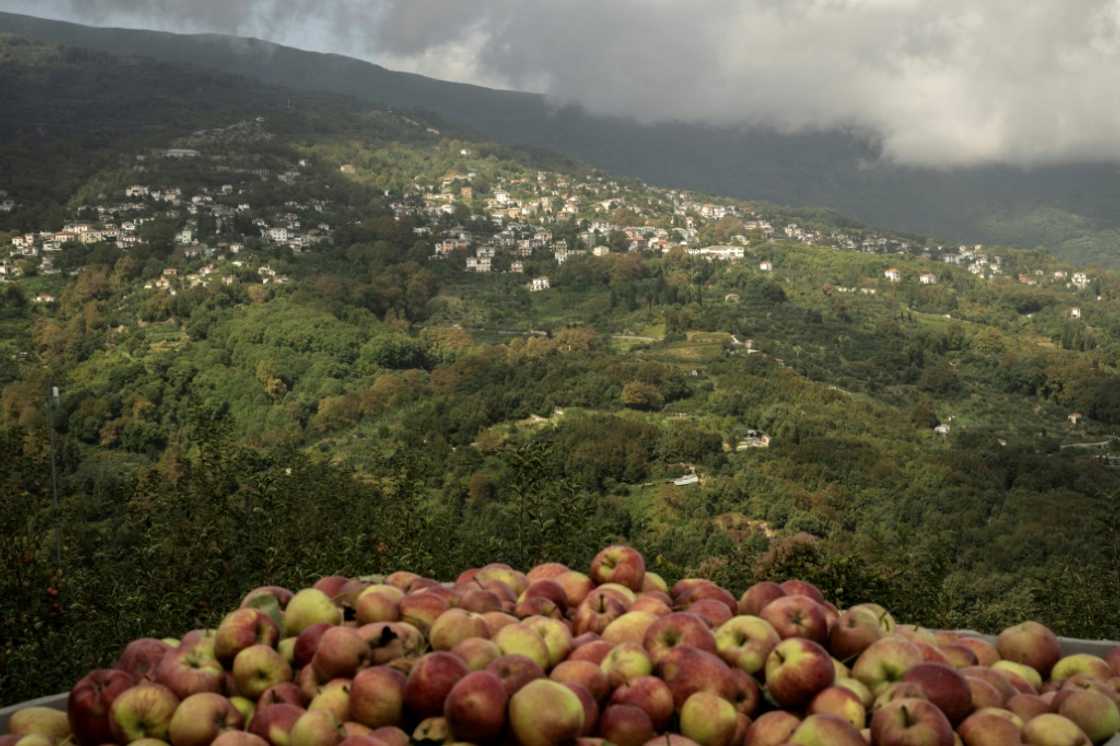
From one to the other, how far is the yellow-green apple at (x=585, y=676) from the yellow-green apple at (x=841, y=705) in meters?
0.50

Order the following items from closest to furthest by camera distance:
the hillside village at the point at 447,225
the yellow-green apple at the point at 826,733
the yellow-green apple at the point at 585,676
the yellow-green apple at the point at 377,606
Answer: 1. the yellow-green apple at the point at 826,733
2. the yellow-green apple at the point at 585,676
3. the yellow-green apple at the point at 377,606
4. the hillside village at the point at 447,225

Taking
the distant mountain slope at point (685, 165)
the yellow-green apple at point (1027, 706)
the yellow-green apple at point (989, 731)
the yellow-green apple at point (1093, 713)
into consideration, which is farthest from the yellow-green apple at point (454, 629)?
the distant mountain slope at point (685, 165)

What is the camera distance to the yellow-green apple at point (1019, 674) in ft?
8.89

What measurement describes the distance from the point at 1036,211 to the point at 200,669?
184 m

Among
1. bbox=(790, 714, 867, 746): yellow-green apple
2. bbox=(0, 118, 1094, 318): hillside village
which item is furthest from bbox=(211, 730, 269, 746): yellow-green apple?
bbox=(0, 118, 1094, 318): hillside village

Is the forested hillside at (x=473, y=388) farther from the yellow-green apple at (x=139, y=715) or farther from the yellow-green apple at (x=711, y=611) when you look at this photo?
the yellow-green apple at (x=711, y=611)

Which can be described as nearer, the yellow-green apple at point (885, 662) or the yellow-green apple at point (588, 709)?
the yellow-green apple at point (588, 709)

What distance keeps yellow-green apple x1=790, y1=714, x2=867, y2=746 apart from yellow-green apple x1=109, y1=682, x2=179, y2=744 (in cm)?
148

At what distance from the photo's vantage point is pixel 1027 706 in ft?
8.20

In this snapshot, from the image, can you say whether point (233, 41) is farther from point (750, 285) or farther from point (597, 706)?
point (597, 706)

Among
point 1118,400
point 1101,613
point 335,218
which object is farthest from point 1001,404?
point 335,218

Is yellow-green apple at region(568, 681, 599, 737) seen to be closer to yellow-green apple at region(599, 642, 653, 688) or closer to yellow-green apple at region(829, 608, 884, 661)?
yellow-green apple at region(599, 642, 653, 688)

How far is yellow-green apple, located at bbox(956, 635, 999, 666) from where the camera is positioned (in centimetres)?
293

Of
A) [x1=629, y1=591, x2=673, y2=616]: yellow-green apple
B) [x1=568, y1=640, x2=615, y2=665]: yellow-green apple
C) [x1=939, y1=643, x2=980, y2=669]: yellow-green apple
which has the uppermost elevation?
[x1=939, y1=643, x2=980, y2=669]: yellow-green apple
